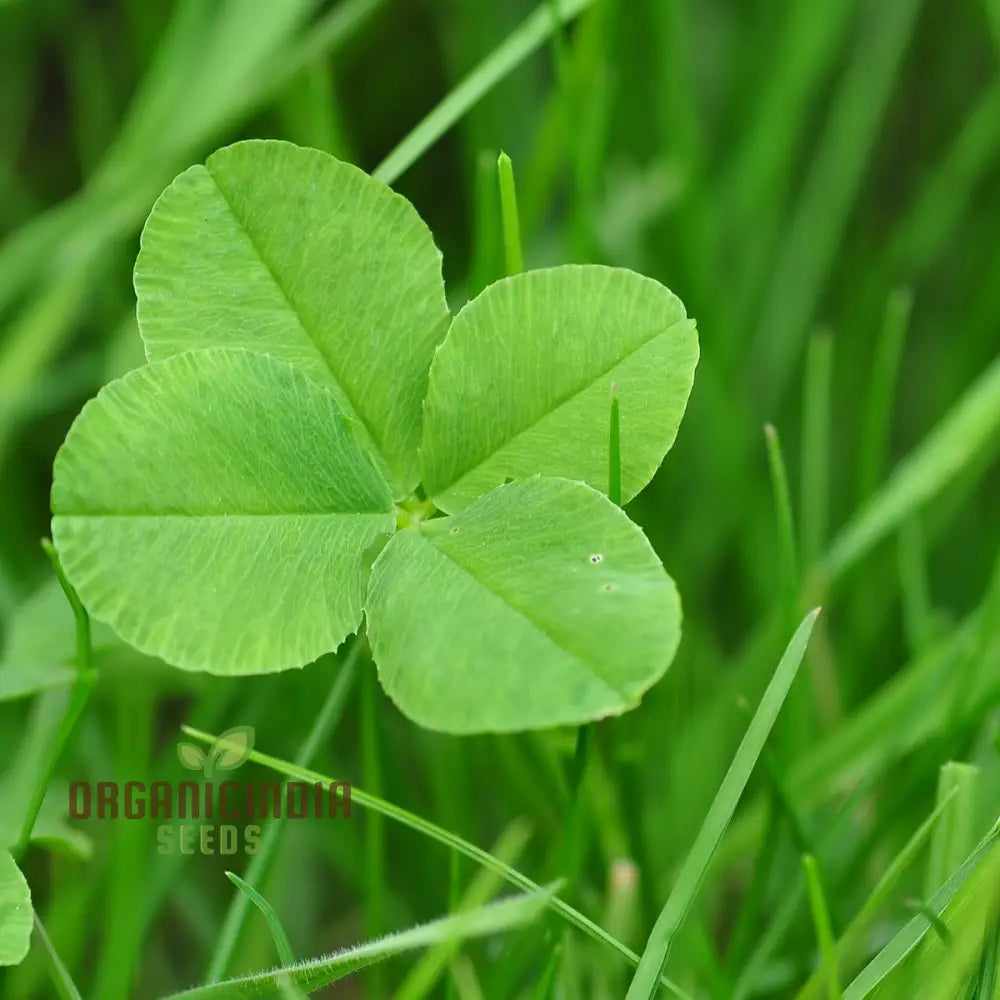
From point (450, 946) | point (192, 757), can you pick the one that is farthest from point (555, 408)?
point (192, 757)

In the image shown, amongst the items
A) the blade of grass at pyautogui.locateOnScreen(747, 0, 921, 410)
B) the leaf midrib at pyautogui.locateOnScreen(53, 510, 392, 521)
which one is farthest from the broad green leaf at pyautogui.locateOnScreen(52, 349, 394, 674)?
the blade of grass at pyautogui.locateOnScreen(747, 0, 921, 410)

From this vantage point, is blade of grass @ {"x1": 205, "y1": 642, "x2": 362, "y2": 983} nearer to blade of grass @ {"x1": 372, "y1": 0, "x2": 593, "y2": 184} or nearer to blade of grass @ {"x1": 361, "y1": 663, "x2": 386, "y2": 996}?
blade of grass @ {"x1": 361, "y1": 663, "x2": 386, "y2": 996}

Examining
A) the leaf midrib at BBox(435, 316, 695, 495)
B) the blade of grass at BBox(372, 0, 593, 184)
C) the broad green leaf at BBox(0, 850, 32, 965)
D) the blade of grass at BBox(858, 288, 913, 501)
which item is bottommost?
the broad green leaf at BBox(0, 850, 32, 965)

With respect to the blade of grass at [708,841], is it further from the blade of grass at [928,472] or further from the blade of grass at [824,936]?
the blade of grass at [928,472]

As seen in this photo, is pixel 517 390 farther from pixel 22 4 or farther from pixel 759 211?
pixel 22 4

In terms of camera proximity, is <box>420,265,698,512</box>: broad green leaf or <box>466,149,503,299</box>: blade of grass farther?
<box>466,149,503,299</box>: blade of grass

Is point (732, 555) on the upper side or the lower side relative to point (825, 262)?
lower

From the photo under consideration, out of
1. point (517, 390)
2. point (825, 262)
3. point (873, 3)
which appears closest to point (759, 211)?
point (825, 262)
